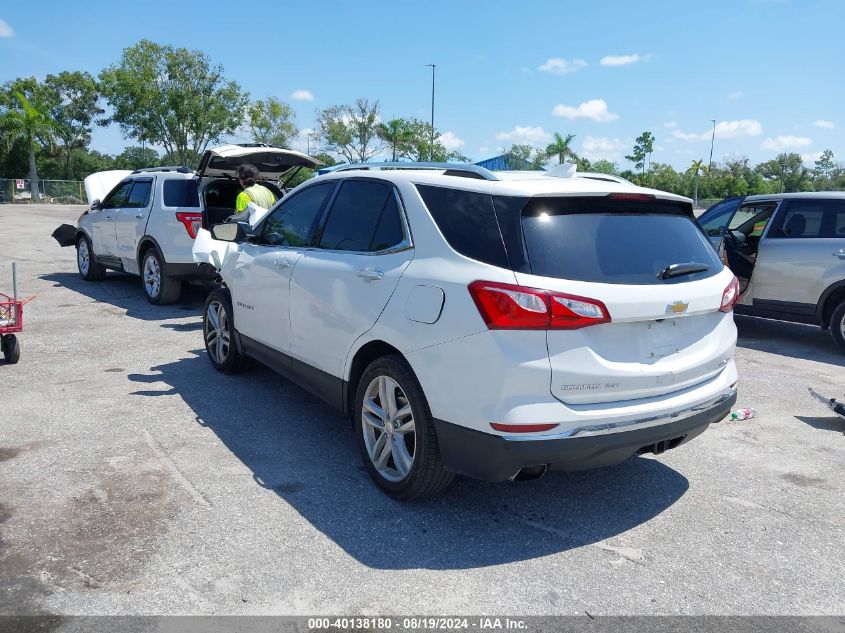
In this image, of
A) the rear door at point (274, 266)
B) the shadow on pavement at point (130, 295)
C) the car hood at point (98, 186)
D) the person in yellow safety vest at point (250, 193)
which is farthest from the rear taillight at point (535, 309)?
the car hood at point (98, 186)

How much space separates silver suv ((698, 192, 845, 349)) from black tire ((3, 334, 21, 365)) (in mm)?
7685

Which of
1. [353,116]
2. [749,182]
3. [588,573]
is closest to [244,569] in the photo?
[588,573]

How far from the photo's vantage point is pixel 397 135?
65.1 m

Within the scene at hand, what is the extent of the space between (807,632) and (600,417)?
3.74ft

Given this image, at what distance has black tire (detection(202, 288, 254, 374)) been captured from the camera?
5840mm

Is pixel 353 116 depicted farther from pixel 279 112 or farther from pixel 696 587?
pixel 696 587

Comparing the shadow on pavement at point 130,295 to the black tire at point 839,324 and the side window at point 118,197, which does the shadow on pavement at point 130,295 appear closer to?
the side window at point 118,197

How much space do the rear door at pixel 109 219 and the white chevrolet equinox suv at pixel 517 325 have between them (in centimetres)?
749

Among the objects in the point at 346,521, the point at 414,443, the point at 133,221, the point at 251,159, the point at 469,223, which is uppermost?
the point at 251,159

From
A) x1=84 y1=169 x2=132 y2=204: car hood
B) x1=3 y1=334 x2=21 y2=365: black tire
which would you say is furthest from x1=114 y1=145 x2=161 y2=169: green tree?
x1=3 y1=334 x2=21 y2=365: black tire

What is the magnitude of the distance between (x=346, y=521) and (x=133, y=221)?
7758 millimetres

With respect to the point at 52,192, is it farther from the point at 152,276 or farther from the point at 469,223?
the point at 469,223

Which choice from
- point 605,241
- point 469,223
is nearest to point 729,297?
point 605,241

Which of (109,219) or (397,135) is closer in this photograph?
(109,219)
